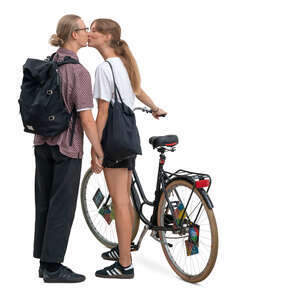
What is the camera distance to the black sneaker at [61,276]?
5.84 meters

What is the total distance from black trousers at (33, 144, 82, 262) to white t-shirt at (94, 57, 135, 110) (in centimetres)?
57

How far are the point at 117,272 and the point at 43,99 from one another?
161 cm

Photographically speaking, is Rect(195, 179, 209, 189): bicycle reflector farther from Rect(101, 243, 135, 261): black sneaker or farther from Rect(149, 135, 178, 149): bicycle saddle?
Rect(101, 243, 135, 261): black sneaker

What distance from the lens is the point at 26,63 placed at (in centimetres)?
561

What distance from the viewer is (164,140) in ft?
19.4

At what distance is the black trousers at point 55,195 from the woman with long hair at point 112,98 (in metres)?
0.26

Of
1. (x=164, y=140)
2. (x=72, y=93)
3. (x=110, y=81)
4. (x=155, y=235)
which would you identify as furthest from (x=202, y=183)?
(x=72, y=93)

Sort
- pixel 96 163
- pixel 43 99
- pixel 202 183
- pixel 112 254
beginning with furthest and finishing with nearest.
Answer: pixel 112 254
pixel 96 163
pixel 202 183
pixel 43 99

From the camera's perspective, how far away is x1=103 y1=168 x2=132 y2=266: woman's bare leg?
589 centimetres

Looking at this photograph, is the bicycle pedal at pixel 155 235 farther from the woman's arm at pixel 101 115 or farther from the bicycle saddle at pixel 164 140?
the woman's arm at pixel 101 115

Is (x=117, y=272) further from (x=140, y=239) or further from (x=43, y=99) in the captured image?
(x=43, y=99)

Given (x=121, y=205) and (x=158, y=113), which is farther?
(x=158, y=113)

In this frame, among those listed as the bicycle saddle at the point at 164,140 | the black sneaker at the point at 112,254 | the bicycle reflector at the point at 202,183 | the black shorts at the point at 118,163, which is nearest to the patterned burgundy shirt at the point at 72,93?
the black shorts at the point at 118,163

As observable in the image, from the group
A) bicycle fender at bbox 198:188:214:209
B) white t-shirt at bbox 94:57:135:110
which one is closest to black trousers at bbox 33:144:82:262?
white t-shirt at bbox 94:57:135:110
